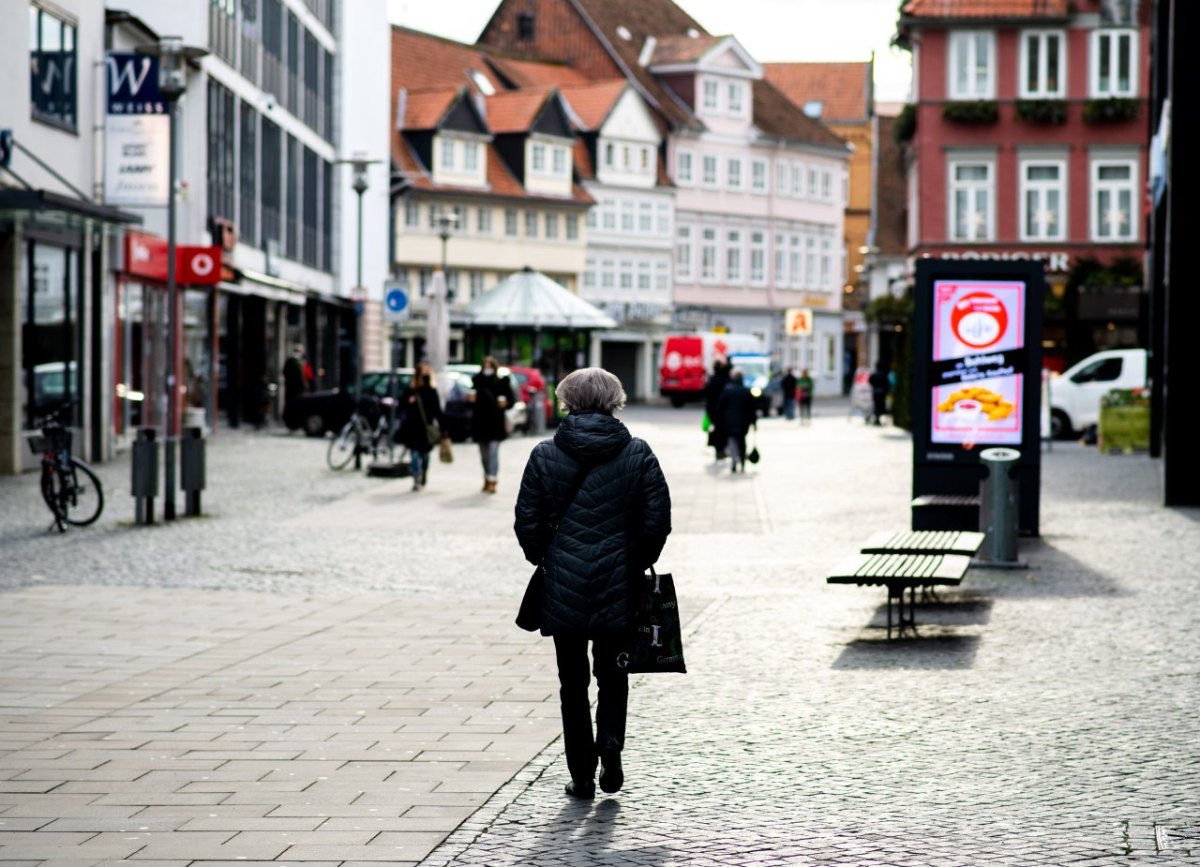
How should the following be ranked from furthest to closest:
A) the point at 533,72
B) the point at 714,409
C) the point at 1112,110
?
the point at 533,72 → the point at 1112,110 → the point at 714,409

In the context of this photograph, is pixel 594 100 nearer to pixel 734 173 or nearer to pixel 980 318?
pixel 734 173

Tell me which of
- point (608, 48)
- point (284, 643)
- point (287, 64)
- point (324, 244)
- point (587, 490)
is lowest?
point (284, 643)

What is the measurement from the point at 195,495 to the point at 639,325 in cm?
6607

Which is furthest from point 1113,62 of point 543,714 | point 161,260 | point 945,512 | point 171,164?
point 543,714

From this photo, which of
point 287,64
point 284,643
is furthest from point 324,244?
point 284,643

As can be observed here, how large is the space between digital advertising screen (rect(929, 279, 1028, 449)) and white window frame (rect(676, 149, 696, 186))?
71866mm

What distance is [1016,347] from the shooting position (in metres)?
18.3

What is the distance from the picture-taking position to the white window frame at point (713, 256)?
3590 inches

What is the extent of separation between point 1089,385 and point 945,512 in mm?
24261

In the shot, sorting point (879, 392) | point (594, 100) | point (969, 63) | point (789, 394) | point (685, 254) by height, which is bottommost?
point (789, 394)

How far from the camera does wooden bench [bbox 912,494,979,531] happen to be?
663 inches

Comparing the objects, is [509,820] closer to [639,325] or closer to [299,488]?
[299,488]

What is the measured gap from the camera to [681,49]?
302 feet

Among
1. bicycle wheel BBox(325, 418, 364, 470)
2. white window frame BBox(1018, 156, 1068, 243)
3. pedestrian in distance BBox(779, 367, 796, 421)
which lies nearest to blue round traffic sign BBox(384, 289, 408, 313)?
bicycle wheel BBox(325, 418, 364, 470)
